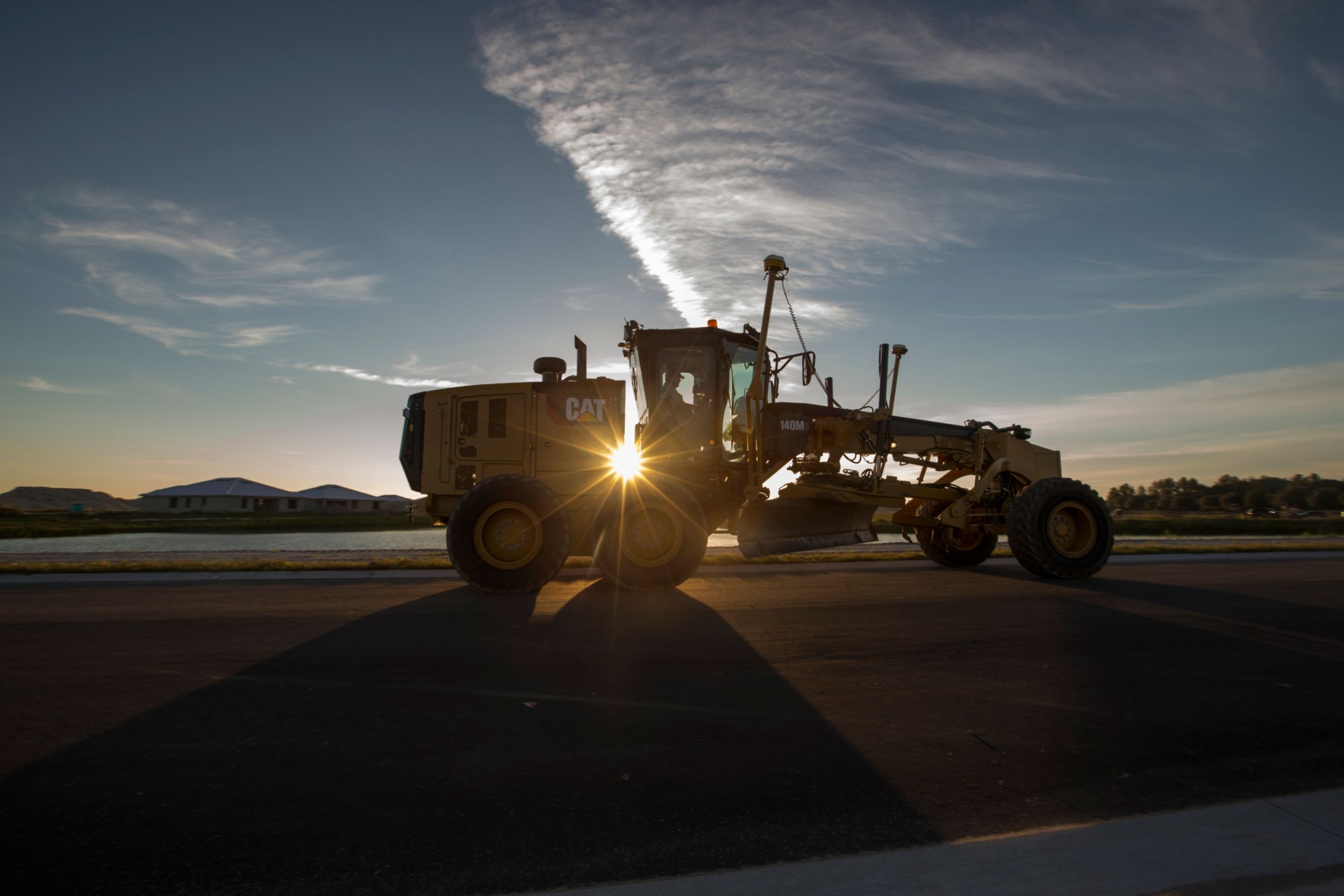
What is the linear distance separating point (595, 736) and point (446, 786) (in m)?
0.73

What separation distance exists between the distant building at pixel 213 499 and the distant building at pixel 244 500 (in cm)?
5

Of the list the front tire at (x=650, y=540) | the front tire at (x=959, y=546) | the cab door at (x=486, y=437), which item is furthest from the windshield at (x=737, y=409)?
the front tire at (x=959, y=546)

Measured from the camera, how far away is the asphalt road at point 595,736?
2.17 meters

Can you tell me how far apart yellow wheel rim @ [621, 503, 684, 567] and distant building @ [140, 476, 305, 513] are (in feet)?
237

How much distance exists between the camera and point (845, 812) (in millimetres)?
2393

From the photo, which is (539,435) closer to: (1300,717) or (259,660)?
(259,660)

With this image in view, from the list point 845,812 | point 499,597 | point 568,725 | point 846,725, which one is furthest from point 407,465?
point 845,812

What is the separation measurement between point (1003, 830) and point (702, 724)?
1.36 meters

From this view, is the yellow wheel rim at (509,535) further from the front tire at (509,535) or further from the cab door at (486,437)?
the cab door at (486,437)

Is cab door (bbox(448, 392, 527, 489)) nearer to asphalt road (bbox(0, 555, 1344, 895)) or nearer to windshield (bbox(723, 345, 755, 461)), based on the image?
windshield (bbox(723, 345, 755, 461))

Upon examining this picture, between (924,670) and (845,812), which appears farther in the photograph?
(924,670)

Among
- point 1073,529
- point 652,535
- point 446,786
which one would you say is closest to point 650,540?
point 652,535

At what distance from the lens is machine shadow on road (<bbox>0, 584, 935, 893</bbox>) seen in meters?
2.06

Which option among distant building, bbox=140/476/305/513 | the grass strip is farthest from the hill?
the grass strip
